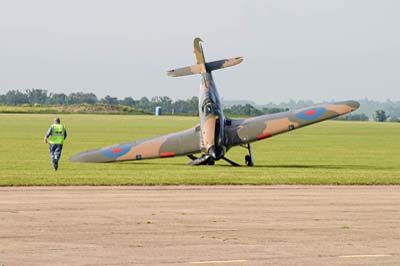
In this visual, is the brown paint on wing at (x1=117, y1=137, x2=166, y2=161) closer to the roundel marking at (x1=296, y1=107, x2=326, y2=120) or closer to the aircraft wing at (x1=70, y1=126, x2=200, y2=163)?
the aircraft wing at (x1=70, y1=126, x2=200, y2=163)

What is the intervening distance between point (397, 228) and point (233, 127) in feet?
73.5

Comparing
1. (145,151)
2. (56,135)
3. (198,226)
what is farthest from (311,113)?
(198,226)

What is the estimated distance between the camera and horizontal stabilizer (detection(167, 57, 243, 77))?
42.4 m

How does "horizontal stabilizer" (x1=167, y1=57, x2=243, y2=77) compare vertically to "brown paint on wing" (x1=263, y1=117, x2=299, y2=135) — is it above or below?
above

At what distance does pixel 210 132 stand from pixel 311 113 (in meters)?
3.94

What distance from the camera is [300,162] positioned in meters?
44.9

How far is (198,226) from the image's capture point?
19.4 metres

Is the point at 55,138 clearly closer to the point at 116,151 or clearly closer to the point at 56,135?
the point at 56,135

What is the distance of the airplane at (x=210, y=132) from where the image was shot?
40.1 m

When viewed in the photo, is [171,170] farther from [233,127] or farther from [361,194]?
[361,194]

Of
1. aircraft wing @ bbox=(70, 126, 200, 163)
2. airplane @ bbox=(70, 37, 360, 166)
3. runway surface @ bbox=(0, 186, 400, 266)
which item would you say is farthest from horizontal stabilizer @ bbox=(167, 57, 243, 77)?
runway surface @ bbox=(0, 186, 400, 266)

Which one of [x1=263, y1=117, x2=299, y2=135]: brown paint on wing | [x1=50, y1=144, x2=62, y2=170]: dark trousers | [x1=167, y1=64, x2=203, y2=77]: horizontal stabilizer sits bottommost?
[x1=50, y1=144, x2=62, y2=170]: dark trousers

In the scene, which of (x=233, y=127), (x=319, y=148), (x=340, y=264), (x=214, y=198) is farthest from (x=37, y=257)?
(x=319, y=148)

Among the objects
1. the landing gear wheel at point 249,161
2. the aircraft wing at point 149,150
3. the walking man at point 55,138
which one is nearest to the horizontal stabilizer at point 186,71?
the aircraft wing at point 149,150
